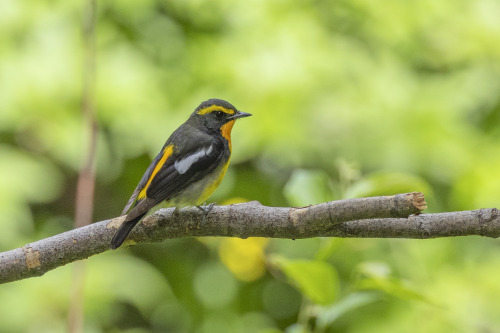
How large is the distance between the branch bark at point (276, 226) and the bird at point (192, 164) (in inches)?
10.3

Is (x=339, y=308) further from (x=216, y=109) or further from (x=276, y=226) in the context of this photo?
(x=216, y=109)

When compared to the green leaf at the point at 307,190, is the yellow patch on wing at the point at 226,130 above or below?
above

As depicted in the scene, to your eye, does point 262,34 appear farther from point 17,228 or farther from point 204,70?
point 17,228

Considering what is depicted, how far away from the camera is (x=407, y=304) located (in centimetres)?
439

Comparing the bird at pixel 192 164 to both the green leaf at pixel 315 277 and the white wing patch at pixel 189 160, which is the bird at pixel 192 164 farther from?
the green leaf at pixel 315 277

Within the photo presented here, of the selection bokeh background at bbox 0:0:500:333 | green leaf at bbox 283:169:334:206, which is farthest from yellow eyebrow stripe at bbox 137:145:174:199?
bokeh background at bbox 0:0:500:333

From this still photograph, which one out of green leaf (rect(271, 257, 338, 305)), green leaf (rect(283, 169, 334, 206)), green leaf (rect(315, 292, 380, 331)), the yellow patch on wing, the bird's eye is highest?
the bird's eye

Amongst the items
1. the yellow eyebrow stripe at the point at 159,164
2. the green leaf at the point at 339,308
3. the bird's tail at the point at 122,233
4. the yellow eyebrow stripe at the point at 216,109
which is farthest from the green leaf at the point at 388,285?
the yellow eyebrow stripe at the point at 216,109

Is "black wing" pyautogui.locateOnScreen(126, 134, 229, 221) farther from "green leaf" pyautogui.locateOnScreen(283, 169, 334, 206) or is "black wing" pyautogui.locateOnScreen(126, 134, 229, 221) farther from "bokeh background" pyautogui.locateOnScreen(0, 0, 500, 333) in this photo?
"bokeh background" pyautogui.locateOnScreen(0, 0, 500, 333)

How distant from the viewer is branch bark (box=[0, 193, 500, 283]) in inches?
76.7

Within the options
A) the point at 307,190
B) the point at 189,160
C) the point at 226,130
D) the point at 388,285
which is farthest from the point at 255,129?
the point at 388,285

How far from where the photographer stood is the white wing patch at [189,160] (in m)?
3.47

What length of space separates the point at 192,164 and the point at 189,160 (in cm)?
5

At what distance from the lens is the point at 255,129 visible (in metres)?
4.67
